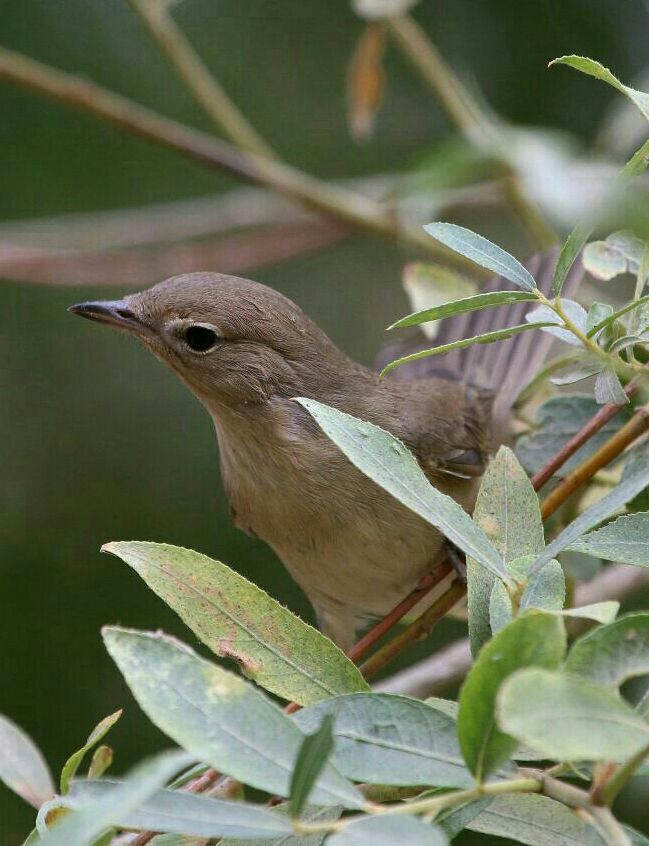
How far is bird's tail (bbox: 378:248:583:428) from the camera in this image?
10.3ft

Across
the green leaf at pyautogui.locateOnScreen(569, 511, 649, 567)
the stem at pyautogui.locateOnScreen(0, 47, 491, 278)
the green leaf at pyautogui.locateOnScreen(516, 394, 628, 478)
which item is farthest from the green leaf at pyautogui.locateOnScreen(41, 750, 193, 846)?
the stem at pyautogui.locateOnScreen(0, 47, 491, 278)

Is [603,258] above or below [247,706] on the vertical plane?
above

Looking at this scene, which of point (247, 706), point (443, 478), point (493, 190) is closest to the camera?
point (247, 706)

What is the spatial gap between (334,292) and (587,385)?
8.23 feet

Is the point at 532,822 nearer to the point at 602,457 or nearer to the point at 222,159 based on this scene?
the point at 602,457

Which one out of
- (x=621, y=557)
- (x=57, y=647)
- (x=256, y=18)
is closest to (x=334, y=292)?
(x=256, y=18)

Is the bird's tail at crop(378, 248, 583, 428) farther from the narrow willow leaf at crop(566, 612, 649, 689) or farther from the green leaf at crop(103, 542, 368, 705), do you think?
the narrow willow leaf at crop(566, 612, 649, 689)

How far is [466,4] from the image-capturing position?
5.67m

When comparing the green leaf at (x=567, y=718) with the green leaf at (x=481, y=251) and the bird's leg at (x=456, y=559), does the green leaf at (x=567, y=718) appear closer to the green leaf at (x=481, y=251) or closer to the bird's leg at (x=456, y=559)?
the green leaf at (x=481, y=251)

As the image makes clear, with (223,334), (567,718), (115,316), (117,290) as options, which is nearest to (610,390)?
(567,718)

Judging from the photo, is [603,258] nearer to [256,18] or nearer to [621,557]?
[621,557]

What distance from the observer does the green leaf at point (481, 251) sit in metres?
1.53

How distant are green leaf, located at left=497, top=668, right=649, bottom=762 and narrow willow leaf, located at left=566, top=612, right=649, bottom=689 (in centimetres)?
10

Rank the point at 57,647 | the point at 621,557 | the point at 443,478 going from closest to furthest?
the point at 621,557 → the point at 443,478 → the point at 57,647
